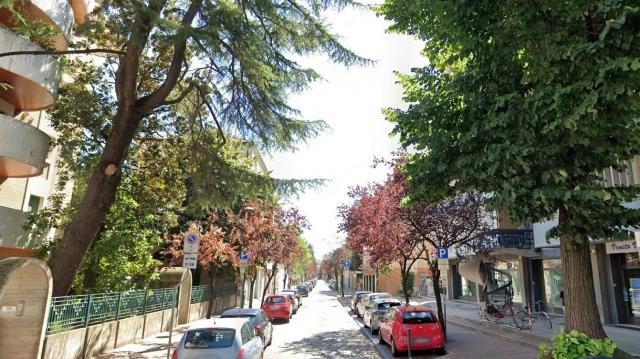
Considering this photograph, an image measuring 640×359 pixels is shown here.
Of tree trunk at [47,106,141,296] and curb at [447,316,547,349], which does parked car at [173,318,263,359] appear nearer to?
tree trunk at [47,106,141,296]

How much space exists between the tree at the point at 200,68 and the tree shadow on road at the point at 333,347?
678 cm

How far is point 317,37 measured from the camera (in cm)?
1294

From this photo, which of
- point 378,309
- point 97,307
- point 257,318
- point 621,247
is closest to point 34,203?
point 97,307

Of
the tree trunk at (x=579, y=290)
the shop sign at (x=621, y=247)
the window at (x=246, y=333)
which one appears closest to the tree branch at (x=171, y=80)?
the window at (x=246, y=333)

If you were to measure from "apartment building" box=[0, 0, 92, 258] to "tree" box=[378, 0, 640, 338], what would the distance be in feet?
36.2

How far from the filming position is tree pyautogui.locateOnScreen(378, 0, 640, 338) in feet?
20.8

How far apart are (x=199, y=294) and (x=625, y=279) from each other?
2090cm

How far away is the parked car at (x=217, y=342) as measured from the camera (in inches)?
324

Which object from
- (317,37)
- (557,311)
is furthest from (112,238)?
(557,311)

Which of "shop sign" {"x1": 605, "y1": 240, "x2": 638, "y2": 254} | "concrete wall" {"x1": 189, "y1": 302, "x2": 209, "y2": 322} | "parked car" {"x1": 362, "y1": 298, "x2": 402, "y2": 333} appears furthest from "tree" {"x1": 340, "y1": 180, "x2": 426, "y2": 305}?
"concrete wall" {"x1": 189, "y1": 302, "x2": 209, "y2": 322}

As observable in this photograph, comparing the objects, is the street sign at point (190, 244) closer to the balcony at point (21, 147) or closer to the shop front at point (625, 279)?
the balcony at point (21, 147)

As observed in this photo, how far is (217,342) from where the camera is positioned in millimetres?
8531

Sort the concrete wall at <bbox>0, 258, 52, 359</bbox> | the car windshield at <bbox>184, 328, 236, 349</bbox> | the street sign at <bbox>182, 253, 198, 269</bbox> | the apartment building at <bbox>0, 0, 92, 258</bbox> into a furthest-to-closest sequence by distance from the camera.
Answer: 1. the apartment building at <bbox>0, 0, 92, 258</bbox>
2. the street sign at <bbox>182, 253, 198, 269</bbox>
3. the concrete wall at <bbox>0, 258, 52, 359</bbox>
4. the car windshield at <bbox>184, 328, 236, 349</bbox>

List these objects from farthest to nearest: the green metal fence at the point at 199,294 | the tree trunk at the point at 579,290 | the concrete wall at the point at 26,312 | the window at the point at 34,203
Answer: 1. the green metal fence at the point at 199,294
2. the window at the point at 34,203
3. the concrete wall at the point at 26,312
4. the tree trunk at the point at 579,290
